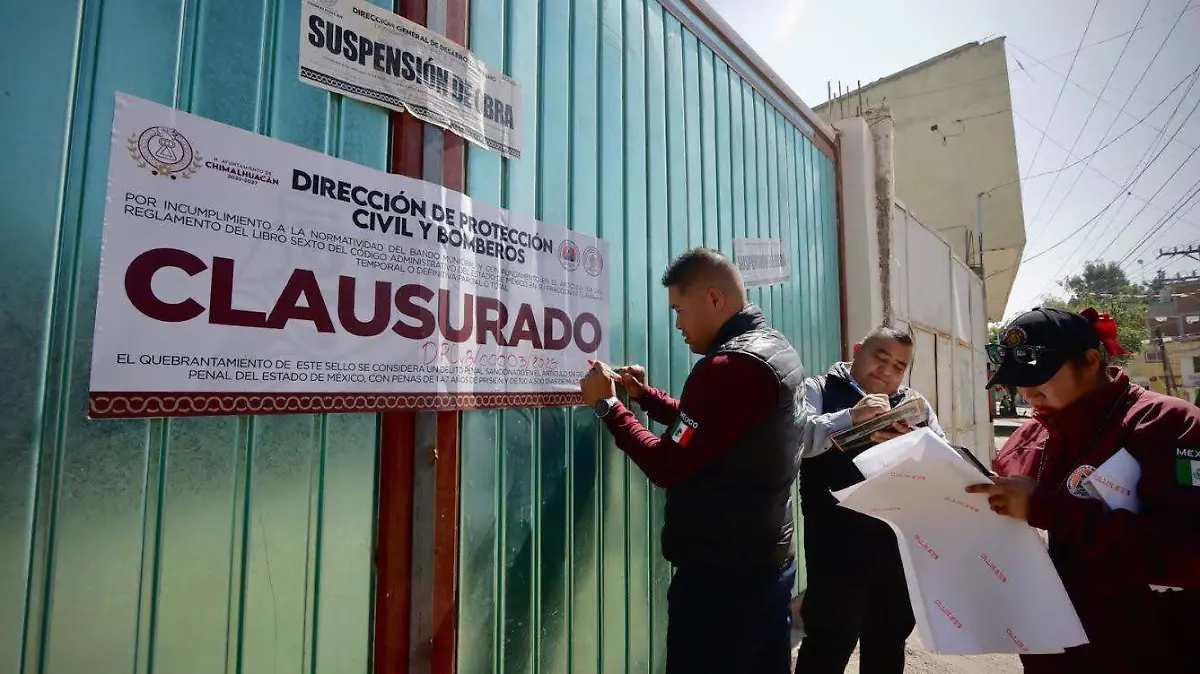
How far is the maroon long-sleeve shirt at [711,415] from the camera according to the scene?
1.79 metres

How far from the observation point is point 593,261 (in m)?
2.48

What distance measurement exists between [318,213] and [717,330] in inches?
54.3

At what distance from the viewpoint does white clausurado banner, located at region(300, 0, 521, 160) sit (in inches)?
66.3

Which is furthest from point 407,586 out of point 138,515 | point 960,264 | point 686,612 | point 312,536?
point 960,264

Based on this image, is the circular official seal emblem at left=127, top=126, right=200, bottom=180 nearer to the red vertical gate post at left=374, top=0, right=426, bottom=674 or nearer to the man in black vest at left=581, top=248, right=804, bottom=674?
the red vertical gate post at left=374, top=0, right=426, bottom=674

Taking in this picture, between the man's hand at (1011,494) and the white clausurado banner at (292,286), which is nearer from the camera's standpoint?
the white clausurado banner at (292,286)

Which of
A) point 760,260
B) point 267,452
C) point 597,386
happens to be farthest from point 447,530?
point 760,260

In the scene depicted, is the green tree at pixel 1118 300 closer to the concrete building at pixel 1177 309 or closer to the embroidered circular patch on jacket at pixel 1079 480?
the concrete building at pixel 1177 309

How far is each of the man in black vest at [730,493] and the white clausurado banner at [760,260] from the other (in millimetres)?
1640

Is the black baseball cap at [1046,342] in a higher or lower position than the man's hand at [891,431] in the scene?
higher

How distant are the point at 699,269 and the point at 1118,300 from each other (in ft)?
174

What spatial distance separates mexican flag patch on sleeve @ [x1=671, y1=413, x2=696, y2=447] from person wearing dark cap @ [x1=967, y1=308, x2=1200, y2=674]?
0.78m

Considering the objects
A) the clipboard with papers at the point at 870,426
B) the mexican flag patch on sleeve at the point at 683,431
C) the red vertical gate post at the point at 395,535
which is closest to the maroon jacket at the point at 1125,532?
the clipboard with papers at the point at 870,426

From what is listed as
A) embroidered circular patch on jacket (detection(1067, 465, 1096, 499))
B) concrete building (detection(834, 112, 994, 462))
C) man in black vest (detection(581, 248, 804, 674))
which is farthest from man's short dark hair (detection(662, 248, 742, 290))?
concrete building (detection(834, 112, 994, 462))
